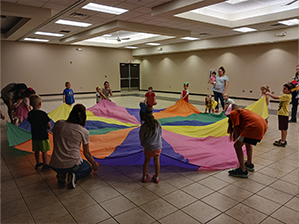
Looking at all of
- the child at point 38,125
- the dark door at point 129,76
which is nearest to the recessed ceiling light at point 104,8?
the child at point 38,125

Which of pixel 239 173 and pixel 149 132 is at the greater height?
pixel 149 132

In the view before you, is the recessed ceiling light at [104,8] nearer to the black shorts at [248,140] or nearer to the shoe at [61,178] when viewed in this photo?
the shoe at [61,178]

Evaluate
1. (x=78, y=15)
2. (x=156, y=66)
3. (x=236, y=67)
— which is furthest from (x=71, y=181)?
(x=156, y=66)

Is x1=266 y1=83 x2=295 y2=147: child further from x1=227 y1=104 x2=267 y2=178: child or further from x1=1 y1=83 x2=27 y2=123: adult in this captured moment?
x1=1 y1=83 x2=27 y2=123: adult

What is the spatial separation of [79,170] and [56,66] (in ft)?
47.3

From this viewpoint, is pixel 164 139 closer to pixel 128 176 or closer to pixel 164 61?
pixel 128 176

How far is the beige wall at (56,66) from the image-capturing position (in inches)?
566

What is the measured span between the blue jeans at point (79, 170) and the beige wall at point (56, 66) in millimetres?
13876

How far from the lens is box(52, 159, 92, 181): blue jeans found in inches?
119

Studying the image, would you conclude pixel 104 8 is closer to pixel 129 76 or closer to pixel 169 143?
pixel 169 143

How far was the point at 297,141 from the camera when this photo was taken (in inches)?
201

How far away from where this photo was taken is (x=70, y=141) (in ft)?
9.56

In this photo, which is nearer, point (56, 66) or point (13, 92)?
point (13, 92)

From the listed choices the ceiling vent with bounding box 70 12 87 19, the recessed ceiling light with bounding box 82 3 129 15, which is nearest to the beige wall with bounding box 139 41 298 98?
the recessed ceiling light with bounding box 82 3 129 15
